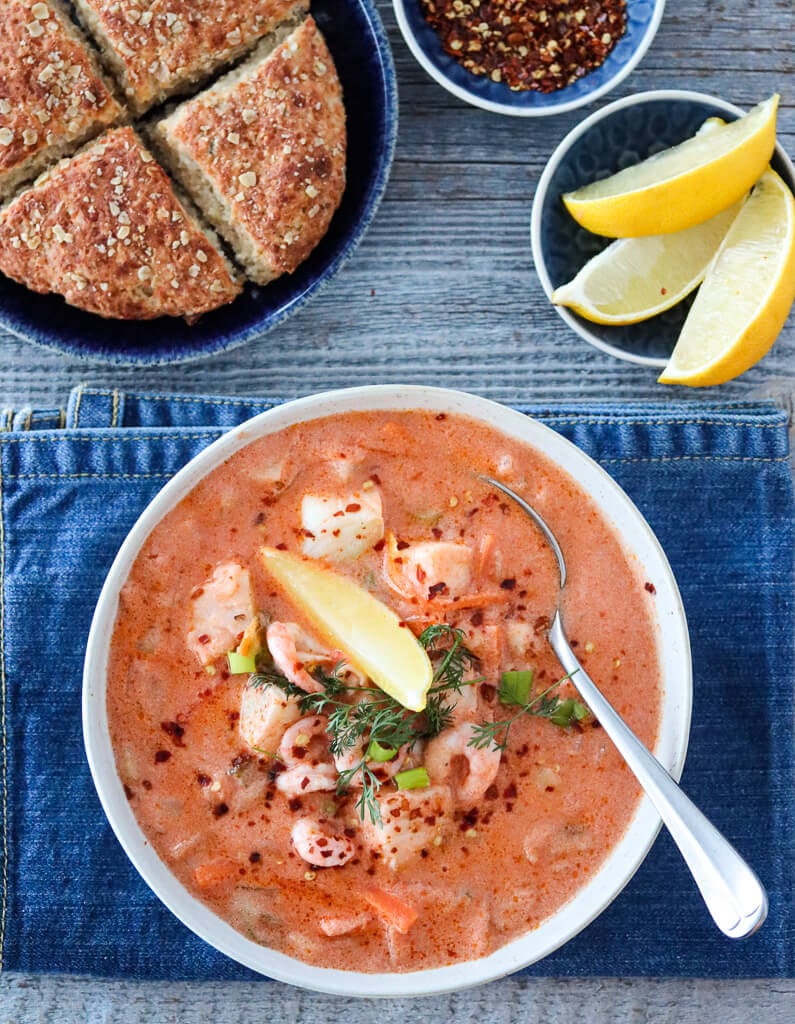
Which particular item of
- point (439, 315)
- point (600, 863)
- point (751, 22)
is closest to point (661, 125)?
point (751, 22)

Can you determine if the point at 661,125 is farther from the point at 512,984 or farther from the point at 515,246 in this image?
the point at 512,984

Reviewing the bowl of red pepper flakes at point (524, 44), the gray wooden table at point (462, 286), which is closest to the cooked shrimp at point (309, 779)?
the gray wooden table at point (462, 286)

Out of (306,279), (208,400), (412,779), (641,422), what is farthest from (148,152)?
(412,779)

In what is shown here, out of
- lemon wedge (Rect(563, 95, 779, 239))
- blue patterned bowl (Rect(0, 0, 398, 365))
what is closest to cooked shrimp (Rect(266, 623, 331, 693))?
blue patterned bowl (Rect(0, 0, 398, 365))

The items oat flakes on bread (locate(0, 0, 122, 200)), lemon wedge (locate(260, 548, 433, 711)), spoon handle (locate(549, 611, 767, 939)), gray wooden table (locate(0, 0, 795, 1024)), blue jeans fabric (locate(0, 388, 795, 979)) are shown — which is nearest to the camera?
spoon handle (locate(549, 611, 767, 939))

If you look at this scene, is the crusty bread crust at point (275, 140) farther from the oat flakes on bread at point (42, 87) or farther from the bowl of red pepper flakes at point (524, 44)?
the bowl of red pepper flakes at point (524, 44)

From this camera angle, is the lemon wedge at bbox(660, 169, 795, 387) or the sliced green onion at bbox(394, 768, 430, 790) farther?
the lemon wedge at bbox(660, 169, 795, 387)

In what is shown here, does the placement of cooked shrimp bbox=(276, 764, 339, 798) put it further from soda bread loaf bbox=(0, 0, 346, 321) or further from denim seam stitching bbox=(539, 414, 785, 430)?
soda bread loaf bbox=(0, 0, 346, 321)
